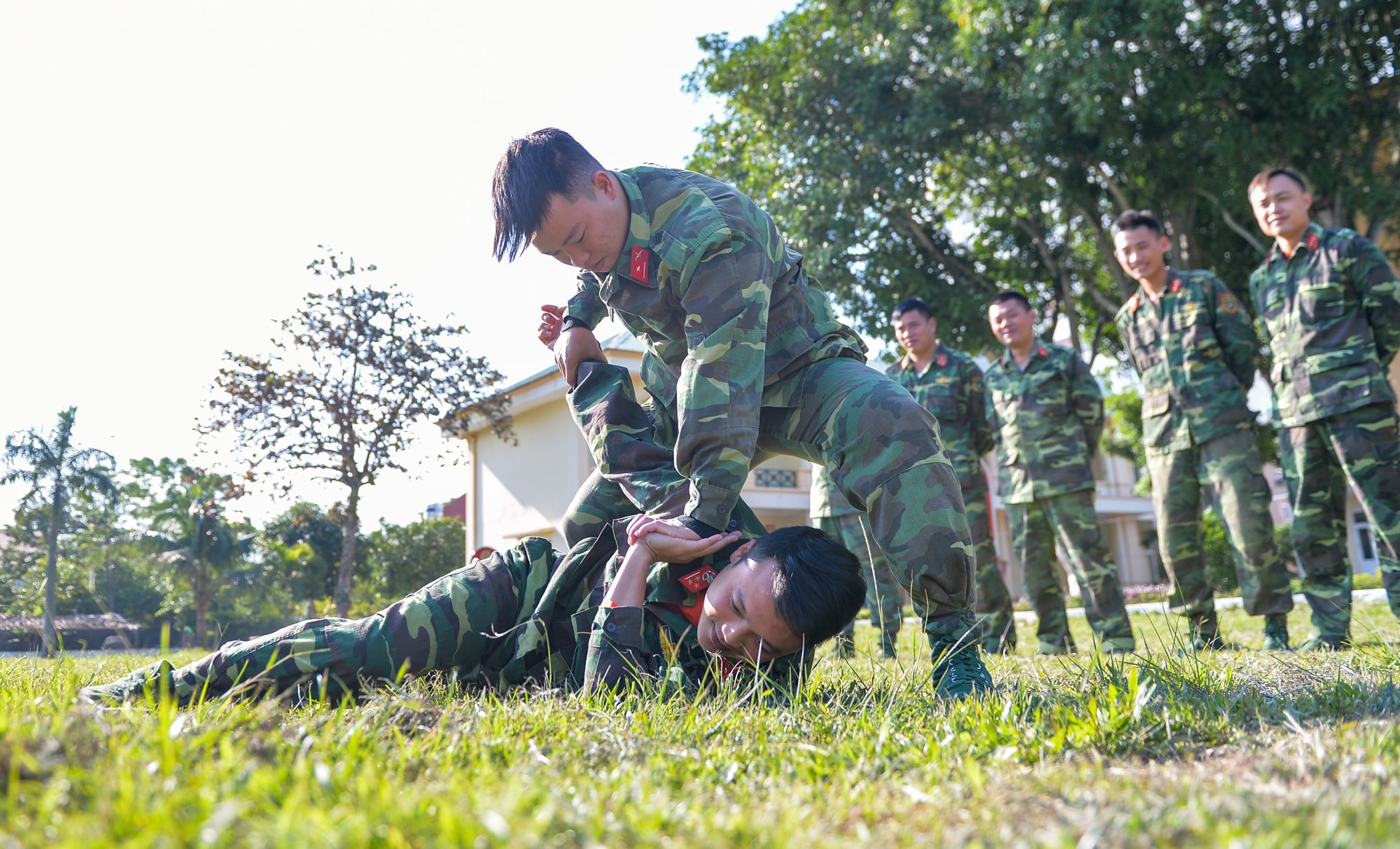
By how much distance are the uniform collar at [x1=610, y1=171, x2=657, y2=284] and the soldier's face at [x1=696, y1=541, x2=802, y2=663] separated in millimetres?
999

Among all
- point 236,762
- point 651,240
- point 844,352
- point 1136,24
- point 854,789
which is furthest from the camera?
point 1136,24


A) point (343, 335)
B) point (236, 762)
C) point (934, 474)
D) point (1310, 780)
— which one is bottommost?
point (1310, 780)

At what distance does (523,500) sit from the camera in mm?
21438

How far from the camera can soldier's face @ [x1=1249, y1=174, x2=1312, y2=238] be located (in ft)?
16.3

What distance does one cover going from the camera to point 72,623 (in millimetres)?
4352

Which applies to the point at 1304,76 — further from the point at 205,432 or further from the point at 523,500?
the point at 523,500

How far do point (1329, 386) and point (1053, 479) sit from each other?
5.47 feet

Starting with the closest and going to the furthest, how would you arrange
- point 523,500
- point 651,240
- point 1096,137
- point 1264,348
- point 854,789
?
point 854,789 < point 651,240 < point 1096,137 < point 1264,348 < point 523,500

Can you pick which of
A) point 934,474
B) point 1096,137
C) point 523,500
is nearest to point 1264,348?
point 1096,137

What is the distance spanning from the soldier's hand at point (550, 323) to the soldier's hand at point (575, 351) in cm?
19

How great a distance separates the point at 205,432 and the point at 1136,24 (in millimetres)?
12237

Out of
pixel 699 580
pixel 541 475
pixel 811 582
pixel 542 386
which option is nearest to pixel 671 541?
pixel 699 580

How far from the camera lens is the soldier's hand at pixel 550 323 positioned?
12.2 feet

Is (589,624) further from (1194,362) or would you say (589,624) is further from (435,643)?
(1194,362)
